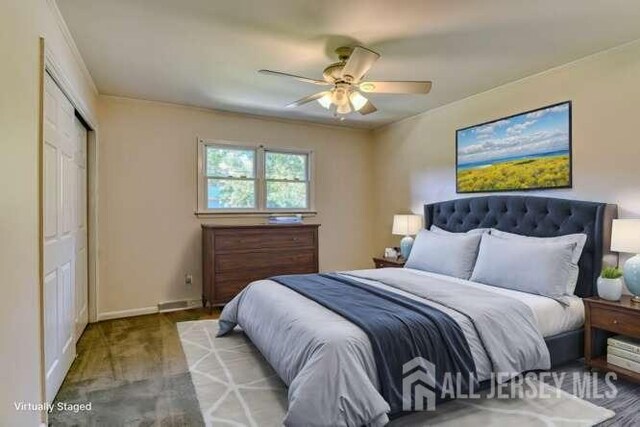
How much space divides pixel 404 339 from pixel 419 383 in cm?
25

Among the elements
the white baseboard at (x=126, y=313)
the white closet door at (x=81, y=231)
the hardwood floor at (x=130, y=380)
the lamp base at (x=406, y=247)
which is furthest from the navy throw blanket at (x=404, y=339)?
the white baseboard at (x=126, y=313)

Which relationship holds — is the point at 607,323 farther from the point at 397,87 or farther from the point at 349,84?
the point at 349,84

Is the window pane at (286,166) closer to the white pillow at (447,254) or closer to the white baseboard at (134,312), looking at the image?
the white baseboard at (134,312)

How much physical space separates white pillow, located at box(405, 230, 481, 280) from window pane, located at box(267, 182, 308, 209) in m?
1.94

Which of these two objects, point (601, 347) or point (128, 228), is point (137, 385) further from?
point (601, 347)

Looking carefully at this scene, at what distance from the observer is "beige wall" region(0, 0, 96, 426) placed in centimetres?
148

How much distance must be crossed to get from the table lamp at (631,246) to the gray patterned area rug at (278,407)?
2.90 feet

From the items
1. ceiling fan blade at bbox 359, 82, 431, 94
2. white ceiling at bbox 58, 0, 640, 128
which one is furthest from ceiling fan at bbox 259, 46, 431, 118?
white ceiling at bbox 58, 0, 640, 128

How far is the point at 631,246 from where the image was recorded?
2.54m

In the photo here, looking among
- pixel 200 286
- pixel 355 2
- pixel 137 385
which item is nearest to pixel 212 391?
pixel 137 385

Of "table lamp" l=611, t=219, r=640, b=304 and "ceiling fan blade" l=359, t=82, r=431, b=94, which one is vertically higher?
"ceiling fan blade" l=359, t=82, r=431, b=94

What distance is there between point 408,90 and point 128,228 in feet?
11.2

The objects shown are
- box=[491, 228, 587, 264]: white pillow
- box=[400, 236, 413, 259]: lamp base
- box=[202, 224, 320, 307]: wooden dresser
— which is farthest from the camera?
box=[400, 236, 413, 259]: lamp base

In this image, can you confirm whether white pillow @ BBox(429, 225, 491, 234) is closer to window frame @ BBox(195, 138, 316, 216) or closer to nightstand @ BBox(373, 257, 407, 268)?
nightstand @ BBox(373, 257, 407, 268)
